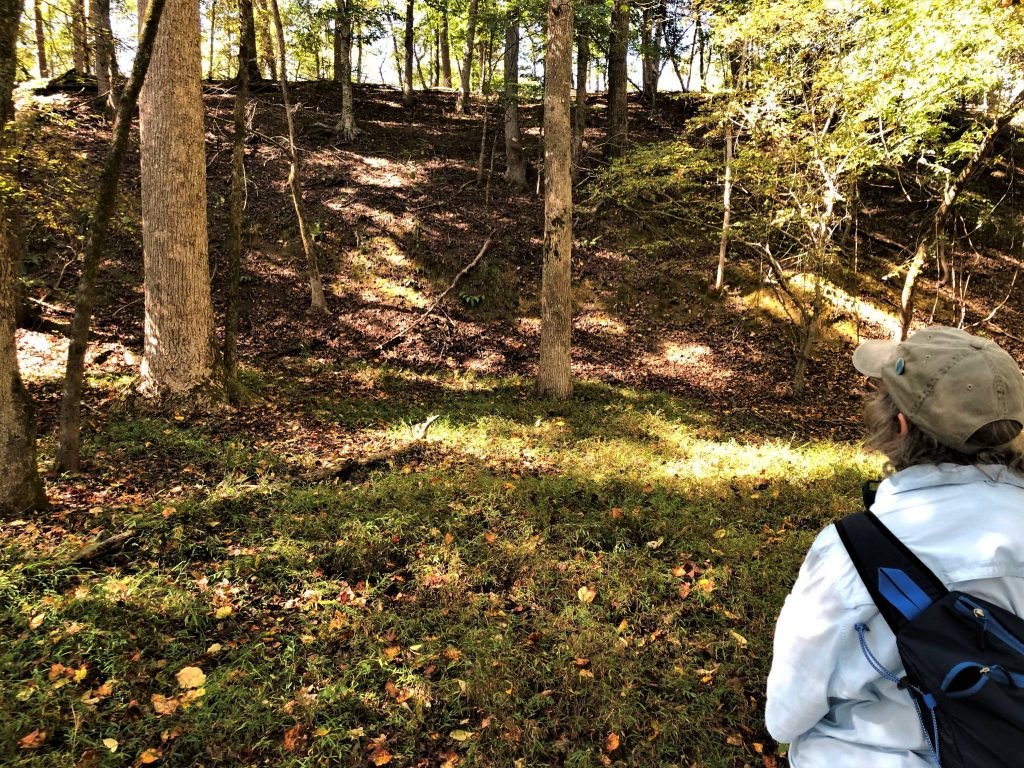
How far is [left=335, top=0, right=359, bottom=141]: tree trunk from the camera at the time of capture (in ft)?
54.9

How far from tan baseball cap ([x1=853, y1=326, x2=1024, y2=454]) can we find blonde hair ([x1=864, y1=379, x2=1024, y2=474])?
22 millimetres

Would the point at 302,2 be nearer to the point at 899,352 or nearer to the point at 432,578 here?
the point at 432,578

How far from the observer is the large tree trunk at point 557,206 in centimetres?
780

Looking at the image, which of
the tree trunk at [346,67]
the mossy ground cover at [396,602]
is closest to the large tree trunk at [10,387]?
the mossy ground cover at [396,602]

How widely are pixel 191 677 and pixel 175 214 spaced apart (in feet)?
20.1

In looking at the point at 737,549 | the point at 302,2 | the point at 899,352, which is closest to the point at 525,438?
the point at 737,549

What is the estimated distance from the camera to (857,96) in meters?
8.87

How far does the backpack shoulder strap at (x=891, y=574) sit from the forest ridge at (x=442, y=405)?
92.2 inches

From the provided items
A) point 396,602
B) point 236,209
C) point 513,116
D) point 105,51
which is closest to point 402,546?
point 396,602

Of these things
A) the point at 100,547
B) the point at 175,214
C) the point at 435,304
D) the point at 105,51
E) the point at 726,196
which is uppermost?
the point at 105,51

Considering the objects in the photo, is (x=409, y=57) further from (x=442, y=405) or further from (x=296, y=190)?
(x=442, y=405)

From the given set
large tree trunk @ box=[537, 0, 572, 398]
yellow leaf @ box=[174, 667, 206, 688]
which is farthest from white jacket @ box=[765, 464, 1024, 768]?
large tree trunk @ box=[537, 0, 572, 398]

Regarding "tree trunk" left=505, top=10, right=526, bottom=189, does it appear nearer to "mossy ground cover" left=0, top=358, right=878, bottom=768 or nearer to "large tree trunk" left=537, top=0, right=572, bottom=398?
"large tree trunk" left=537, top=0, right=572, bottom=398

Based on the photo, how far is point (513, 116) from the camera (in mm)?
17109
